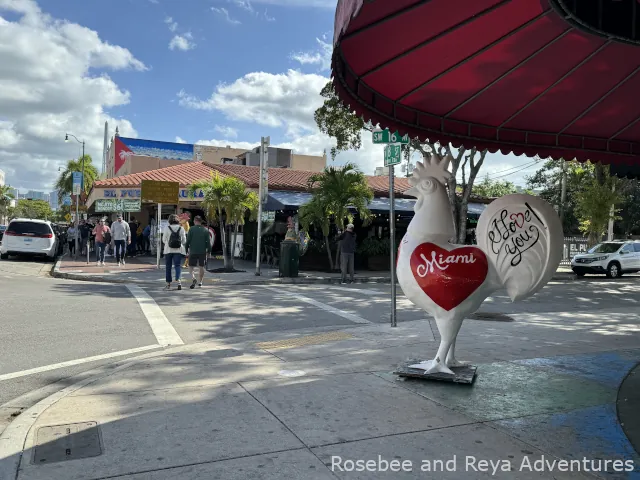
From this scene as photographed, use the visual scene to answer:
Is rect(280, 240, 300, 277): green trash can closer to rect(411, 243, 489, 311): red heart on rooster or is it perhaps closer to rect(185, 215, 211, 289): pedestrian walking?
rect(185, 215, 211, 289): pedestrian walking

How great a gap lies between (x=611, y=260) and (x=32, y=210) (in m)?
121

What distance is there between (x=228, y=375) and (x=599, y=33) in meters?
4.46

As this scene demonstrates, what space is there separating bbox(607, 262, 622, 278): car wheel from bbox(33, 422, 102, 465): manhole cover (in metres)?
22.4

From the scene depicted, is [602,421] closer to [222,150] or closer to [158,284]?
[158,284]

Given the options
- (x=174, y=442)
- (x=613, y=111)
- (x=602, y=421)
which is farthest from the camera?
(x=613, y=111)

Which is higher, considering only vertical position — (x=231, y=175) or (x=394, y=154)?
(x=231, y=175)

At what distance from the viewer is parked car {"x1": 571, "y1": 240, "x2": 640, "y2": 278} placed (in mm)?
21781

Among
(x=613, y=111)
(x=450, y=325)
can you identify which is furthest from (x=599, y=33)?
(x=450, y=325)

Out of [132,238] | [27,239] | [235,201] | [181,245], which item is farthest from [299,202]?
[27,239]

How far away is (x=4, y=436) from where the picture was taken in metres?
3.76

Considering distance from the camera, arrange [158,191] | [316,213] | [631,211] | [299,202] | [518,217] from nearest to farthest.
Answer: [518,217] → [158,191] → [316,213] → [299,202] → [631,211]

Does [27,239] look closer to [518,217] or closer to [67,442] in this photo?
[67,442]

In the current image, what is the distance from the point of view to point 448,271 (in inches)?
186

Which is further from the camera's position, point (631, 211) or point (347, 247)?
point (631, 211)
